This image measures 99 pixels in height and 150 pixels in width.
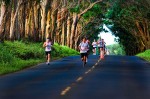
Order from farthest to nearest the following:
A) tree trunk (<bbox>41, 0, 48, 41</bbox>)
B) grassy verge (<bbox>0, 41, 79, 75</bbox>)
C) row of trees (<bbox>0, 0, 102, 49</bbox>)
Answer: tree trunk (<bbox>41, 0, 48, 41</bbox>) → row of trees (<bbox>0, 0, 102, 49</bbox>) → grassy verge (<bbox>0, 41, 79, 75</bbox>)

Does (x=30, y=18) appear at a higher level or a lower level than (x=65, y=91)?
higher

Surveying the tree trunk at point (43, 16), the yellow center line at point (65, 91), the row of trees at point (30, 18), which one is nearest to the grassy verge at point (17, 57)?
the row of trees at point (30, 18)

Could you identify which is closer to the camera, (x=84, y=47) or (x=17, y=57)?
(x=84, y=47)

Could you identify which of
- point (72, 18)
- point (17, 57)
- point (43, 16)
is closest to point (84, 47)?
point (17, 57)

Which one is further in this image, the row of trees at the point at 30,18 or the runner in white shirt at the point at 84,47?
the row of trees at the point at 30,18

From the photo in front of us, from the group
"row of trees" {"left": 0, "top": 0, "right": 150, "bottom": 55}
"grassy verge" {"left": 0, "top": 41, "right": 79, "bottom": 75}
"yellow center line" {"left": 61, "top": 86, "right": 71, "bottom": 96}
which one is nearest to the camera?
"yellow center line" {"left": 61, "top": 86, "right": 71, "bottom": 96}

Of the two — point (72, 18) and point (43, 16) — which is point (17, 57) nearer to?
point (43, 16)

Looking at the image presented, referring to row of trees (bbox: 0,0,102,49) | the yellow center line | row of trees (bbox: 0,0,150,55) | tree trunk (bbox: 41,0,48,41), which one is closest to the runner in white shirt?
row of trees (bbox: 0,0,150,55)

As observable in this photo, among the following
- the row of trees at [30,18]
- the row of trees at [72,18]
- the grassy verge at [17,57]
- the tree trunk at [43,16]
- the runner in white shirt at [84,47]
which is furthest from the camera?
the tree trunk at [43,16]

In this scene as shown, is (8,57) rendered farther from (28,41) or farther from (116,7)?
(116,7)

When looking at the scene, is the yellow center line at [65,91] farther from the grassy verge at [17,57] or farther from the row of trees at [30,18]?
the row of trees at [30,18]

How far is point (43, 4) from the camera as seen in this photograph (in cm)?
5178

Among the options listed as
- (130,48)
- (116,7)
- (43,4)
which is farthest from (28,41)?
(130,48)

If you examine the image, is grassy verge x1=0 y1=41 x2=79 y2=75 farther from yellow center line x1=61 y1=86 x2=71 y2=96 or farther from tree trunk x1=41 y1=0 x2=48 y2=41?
yellow center line x1=61 y1=86 x2=71 y2=96
